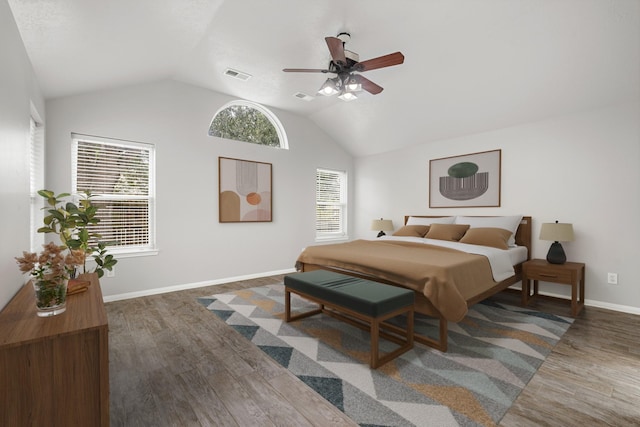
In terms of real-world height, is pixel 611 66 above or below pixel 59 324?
above

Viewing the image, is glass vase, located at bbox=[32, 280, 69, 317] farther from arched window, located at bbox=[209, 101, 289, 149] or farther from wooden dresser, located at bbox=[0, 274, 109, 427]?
arched window, located at bbox=[209, 101, 289, 149]

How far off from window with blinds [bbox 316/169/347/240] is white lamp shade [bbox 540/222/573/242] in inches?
137

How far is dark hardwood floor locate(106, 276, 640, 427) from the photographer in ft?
5.20

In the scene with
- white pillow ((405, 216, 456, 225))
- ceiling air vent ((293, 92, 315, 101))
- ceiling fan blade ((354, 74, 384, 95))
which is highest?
ceiling air vent ((293, 92, 315, 101))

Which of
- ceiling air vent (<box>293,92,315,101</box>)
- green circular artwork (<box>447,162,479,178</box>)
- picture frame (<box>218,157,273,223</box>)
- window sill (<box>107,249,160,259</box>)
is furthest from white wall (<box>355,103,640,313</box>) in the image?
window sill (<box>107,249,160,259</box>)

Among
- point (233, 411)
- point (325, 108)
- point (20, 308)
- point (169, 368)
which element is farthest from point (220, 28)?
point (233, 411)

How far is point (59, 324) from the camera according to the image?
1.25 metres

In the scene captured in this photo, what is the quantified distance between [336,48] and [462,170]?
306 cm

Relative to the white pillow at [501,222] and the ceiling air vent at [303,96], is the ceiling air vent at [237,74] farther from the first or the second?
the white pillow at [501,222]

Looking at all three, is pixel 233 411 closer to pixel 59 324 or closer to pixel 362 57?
pixel 59 324

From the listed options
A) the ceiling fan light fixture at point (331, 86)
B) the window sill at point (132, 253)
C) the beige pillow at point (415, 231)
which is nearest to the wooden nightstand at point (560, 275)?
the beige pillow at point (415, 231)

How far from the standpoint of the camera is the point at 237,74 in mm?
3764

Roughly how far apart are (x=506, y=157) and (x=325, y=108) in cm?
292

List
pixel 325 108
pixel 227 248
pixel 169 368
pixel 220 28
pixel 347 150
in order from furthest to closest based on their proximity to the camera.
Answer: pixel 347 150 → pixel 325 108 → pixel 227 248 → pixel 220 28 → pixel 169 368
